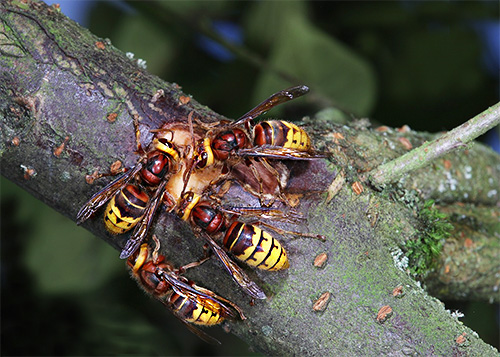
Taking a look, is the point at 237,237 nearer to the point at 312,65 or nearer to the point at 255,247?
the point at 255,247

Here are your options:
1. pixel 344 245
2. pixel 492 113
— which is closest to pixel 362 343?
pixel 344 245

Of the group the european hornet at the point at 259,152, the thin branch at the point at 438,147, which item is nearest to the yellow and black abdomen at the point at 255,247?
the european hornet at the point at 259,152

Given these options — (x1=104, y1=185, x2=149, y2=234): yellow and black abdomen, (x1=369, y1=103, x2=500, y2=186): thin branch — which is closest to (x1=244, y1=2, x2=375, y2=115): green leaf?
(x1=369, y1=103, x2=500, y2=186): thin branch

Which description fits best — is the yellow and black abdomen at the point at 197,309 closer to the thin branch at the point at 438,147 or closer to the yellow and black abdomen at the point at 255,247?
the yellow and black abdomen at the point at 255,247

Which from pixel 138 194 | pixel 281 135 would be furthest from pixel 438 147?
pixel 138 194

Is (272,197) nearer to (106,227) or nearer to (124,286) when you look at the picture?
(106,227)

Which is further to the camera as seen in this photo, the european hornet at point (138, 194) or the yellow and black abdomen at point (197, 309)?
the yellow and black abdomen at point (197, 309)
